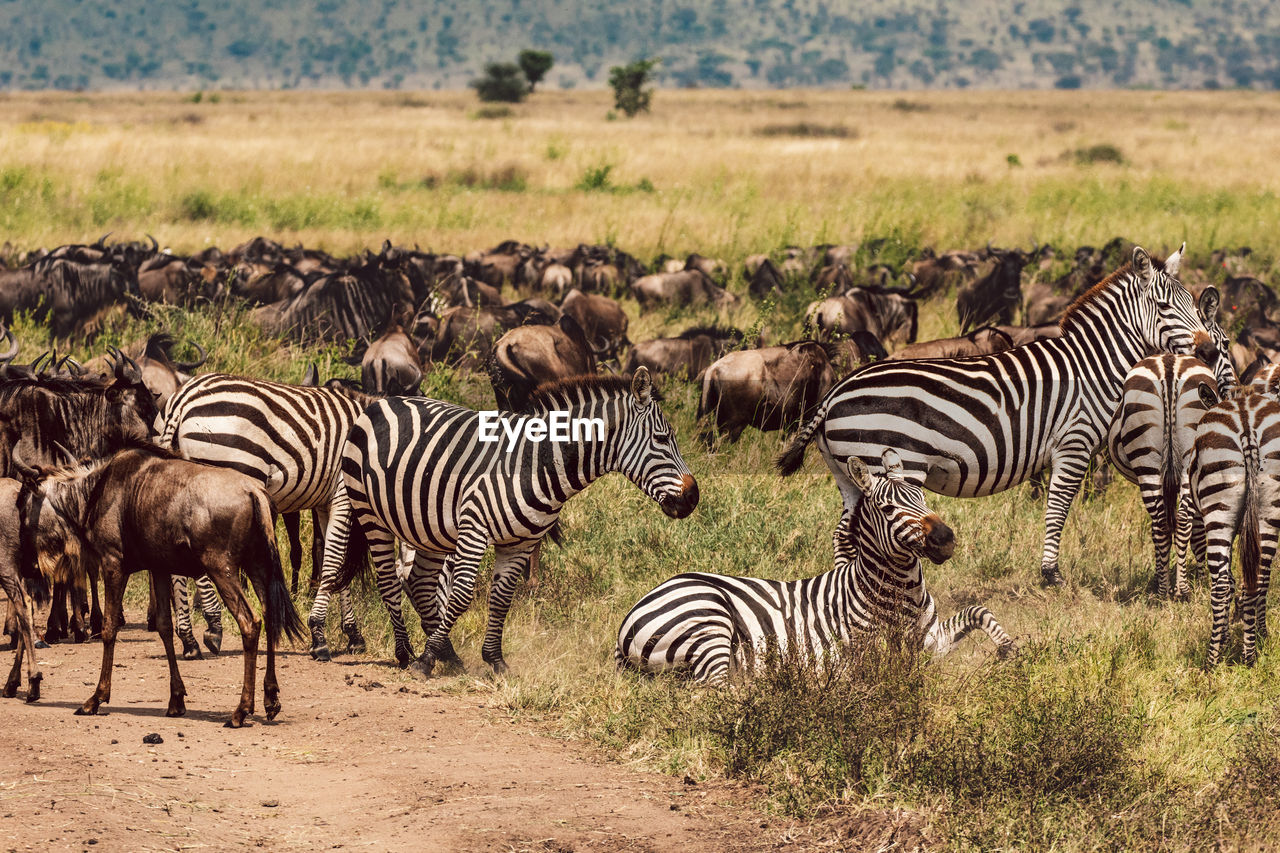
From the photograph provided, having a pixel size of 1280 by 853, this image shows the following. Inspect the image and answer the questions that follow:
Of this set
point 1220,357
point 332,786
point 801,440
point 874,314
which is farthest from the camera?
point 874,314

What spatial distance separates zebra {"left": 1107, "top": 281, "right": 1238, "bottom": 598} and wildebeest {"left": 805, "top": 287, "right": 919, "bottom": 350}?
5.34 metres

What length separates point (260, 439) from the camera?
23.5ft

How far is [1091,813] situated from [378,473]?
11.4 feet

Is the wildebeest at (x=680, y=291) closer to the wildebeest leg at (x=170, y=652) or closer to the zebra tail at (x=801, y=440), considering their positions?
the zebra tail at (x=801, y=440)

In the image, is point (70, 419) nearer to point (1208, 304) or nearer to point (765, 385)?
point (765, 385)

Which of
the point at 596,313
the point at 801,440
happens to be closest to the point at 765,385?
the point at 801,440

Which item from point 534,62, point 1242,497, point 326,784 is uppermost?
point 534,62

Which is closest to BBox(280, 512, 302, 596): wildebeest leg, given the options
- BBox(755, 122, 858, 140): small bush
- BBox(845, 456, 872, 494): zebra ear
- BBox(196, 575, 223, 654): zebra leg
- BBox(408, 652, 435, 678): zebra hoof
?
BBox(196, 575, 223, 654): zebra leg

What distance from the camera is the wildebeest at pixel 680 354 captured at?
40.1 ft

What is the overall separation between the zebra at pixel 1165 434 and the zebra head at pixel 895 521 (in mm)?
2392

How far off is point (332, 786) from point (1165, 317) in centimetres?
550

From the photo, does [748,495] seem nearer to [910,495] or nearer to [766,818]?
[910,495]

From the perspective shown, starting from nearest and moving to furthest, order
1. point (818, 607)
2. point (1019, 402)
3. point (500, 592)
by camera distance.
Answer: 1. point (818, 607)
2. point (500, 592)
3. point (1019, 402)

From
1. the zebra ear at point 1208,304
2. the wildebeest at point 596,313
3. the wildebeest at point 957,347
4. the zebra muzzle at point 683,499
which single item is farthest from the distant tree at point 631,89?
the zebra muzzle at point 683,499
